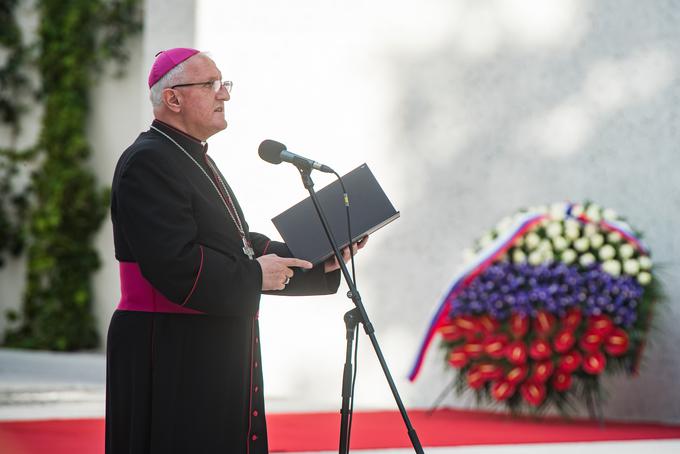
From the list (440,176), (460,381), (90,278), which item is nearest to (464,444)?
(460,381)

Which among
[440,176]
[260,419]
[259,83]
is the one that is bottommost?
[260,419]

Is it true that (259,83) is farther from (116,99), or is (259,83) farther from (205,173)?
(205,173)

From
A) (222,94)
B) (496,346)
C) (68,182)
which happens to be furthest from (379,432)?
(68,182)

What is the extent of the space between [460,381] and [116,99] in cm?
518

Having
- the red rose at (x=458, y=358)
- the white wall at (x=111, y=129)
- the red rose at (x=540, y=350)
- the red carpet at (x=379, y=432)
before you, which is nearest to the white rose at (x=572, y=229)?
the red rose at (x=540, y=350)

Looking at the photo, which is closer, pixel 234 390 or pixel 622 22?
pixel 234 390

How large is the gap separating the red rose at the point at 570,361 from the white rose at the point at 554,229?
2.01ft

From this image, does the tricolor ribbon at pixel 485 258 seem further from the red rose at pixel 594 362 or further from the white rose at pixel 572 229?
the red rose at pixel 594 362

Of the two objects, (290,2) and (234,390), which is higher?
(290,2)

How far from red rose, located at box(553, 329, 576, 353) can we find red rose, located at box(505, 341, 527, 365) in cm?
16

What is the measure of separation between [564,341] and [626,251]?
1.85 feet

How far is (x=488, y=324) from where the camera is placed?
5.57 m

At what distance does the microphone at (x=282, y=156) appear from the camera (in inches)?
108

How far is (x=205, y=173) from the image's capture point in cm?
286
